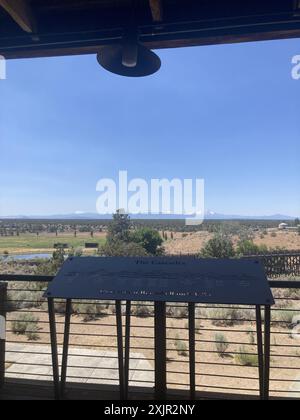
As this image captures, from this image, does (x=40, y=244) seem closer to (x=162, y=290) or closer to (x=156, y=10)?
(x=162, y=290)

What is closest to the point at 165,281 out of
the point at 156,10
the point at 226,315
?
the point at 156,10

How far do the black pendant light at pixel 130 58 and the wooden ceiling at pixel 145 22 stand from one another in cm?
14

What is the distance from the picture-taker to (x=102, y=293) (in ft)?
5.84

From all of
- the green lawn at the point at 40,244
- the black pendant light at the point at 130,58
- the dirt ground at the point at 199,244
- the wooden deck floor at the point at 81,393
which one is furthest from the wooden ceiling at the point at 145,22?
the green lawn at the point at 40,244

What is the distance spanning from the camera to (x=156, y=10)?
1771 millimetres

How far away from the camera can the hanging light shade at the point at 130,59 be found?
1705 millimetres

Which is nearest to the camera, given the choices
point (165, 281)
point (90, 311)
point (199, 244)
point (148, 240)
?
point (165, 281)

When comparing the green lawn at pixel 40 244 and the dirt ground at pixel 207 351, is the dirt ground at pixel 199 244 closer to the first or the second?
the green lawn at pixel 40 244

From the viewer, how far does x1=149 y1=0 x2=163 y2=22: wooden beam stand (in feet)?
5.60

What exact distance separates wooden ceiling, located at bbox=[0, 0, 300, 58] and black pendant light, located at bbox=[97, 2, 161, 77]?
0.14 m
